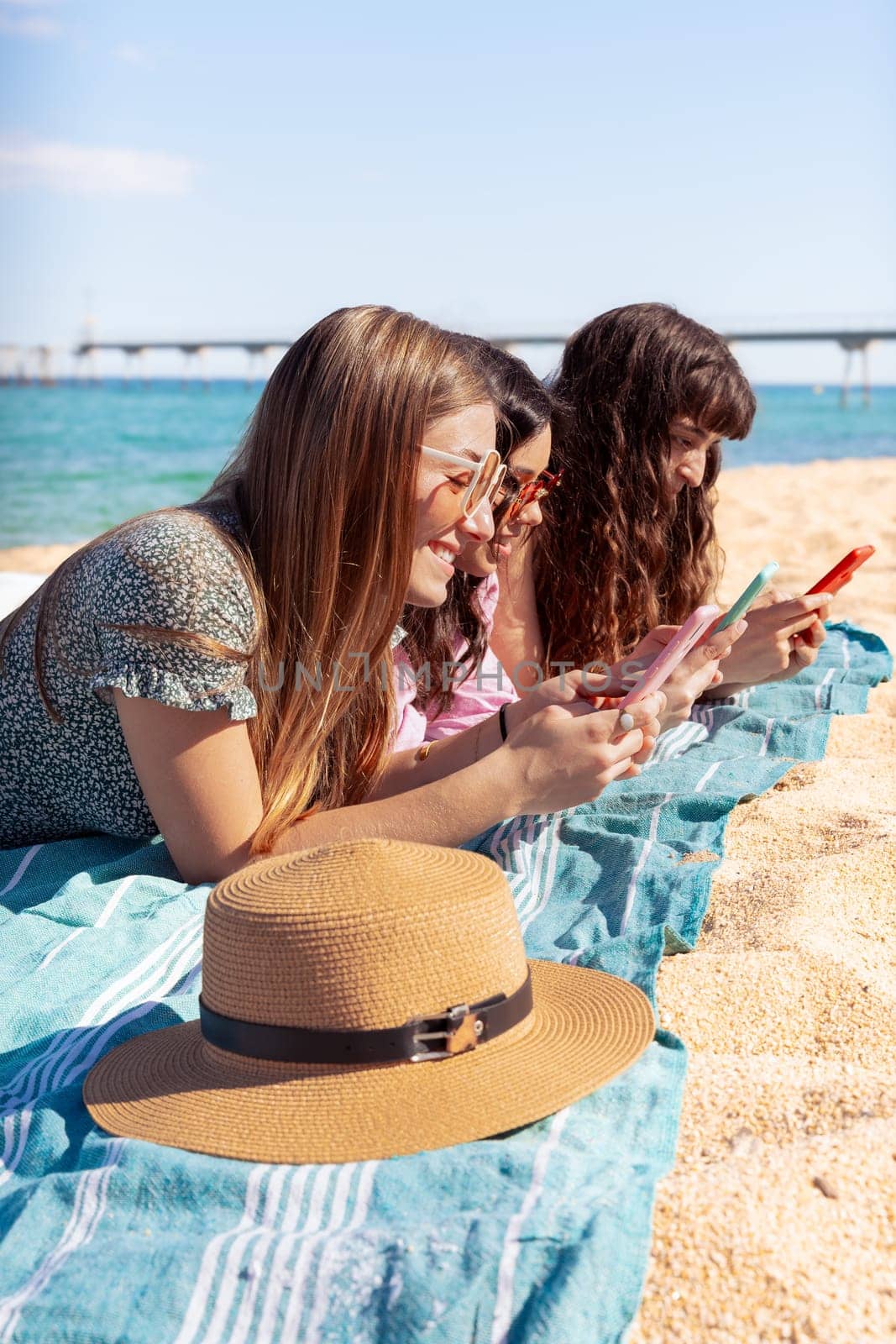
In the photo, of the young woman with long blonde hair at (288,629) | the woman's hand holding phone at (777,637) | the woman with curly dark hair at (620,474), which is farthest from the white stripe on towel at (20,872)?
the woman's hand holding phone at (777,637)

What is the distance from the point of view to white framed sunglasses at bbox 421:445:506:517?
2484 millimetres

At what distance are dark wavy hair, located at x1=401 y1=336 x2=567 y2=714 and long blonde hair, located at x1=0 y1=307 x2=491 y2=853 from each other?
65 centimetres

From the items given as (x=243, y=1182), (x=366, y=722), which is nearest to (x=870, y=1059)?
(x=243, y=1182)

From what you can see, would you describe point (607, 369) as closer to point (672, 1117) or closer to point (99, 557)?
point (99, 557)

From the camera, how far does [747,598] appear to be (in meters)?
2.61

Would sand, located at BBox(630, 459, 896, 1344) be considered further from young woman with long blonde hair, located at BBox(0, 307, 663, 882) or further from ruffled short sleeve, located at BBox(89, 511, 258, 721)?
ruffled short sleeve, located at BBox(89, 511, 258, 721)

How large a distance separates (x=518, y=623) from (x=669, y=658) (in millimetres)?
1198

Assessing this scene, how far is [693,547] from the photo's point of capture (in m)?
3.96

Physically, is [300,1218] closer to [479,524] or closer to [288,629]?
[288,629]

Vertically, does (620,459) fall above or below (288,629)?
above

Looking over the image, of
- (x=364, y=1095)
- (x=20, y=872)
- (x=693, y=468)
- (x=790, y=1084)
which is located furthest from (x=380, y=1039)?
(x=693, y=468)

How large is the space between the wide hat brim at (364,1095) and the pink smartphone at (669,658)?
913 mm

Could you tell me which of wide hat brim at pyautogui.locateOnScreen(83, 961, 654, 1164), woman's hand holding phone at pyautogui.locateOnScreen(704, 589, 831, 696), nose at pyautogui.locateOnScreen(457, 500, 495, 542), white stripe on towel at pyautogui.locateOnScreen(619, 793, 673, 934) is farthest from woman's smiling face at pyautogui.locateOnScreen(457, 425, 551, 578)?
wide hat brim at pyautogui.locateOnScreen(83, 961, 654, 1164)

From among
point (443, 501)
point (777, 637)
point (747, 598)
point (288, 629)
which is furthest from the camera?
point (777, 637)
